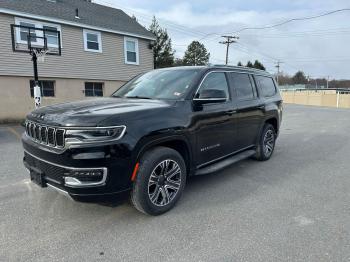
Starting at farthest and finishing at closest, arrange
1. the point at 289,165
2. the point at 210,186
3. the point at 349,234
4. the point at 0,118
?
the point at 0,118, the point at 289,165, the point at 210,186, the point at 349,234

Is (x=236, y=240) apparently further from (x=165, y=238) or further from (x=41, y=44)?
(x=41, y=44)

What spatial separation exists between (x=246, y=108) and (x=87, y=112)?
2.97m

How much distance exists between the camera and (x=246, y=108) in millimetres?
4980

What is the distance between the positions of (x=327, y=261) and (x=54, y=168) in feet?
9.51

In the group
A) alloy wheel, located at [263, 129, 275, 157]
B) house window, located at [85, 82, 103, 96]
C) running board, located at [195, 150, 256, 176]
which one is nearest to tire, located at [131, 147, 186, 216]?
running board, located at [195, 150, 256, 176]

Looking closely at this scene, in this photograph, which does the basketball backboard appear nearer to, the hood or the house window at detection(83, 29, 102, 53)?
the house window at detection(83, 29, 102, 53)

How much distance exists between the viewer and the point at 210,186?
4.51 m

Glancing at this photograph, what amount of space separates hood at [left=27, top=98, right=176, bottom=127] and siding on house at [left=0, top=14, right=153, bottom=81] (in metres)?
11.0

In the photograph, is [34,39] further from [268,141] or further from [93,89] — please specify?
[268,141]

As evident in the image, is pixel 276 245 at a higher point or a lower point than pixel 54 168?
lower

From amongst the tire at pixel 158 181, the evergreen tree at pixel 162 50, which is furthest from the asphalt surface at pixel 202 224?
the evergreen tree at pixel 162 50

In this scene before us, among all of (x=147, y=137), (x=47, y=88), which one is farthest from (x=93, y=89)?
(x=147, y=137)

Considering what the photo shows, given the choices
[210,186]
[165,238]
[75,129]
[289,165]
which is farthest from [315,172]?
[75,129]

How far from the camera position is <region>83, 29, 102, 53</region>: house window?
15.0 m
